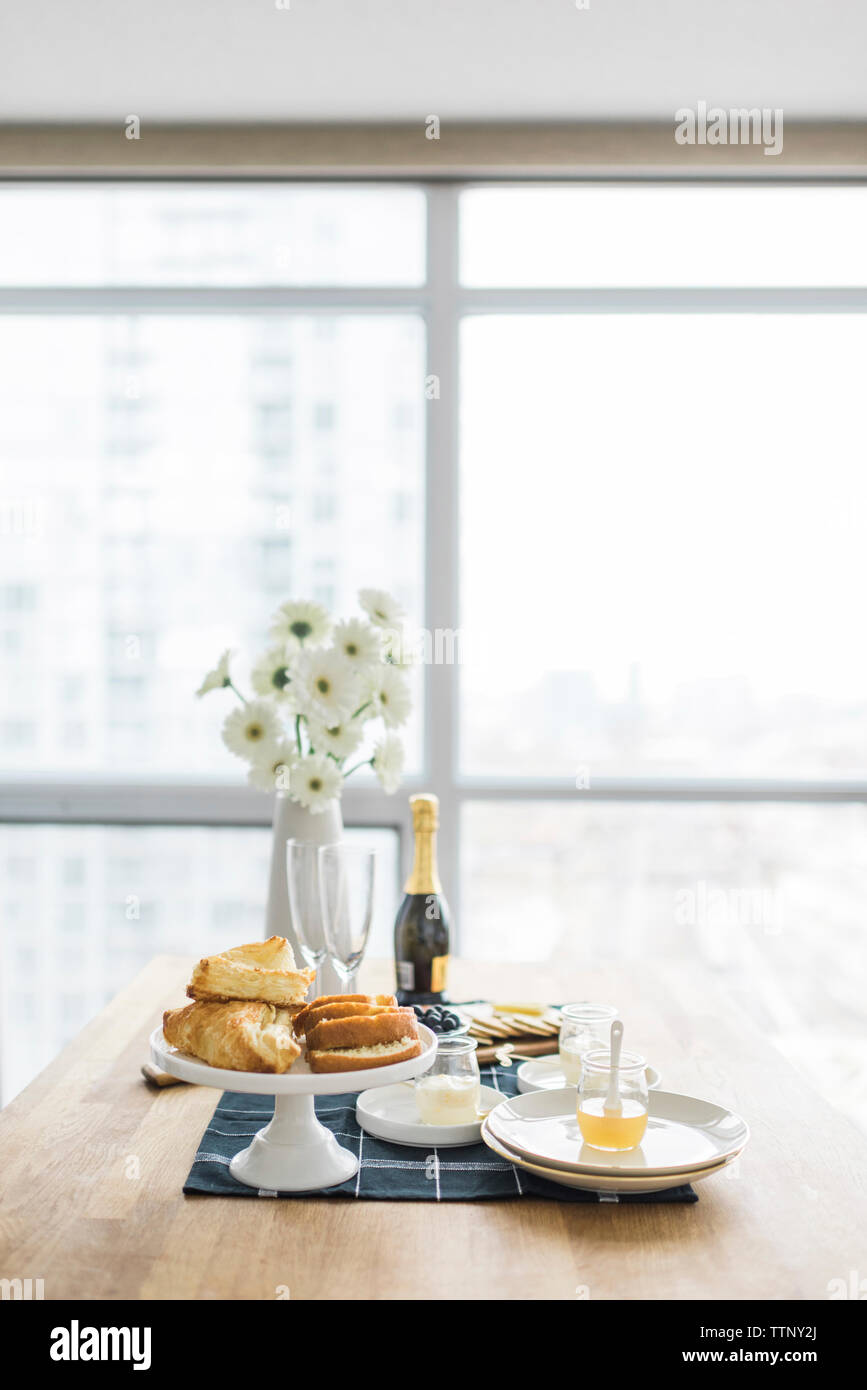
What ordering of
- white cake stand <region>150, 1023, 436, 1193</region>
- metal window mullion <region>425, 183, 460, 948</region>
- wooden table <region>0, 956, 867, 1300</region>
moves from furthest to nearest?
metal window mullion <region>425, 183, 460, 948</region> < white cake stand <region>150, 1023, 436, 1193</region> < wooden table <region>0, 956, 867, 1300</region>

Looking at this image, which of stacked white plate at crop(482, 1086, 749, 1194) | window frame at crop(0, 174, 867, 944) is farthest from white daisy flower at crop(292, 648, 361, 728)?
window frame at crop(0, 174, 867, 944)

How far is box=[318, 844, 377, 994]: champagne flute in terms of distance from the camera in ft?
3.95

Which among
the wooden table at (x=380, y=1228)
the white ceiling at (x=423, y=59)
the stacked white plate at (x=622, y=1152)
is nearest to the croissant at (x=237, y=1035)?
the wooden table at (x=380, y=1228)

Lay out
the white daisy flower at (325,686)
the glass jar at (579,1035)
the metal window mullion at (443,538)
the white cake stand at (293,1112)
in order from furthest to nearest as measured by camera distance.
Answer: the metal window mullion at (443,538)
the white daisy flower at (325,686)
the glass jar at (579,1035)
the white cake stand at (293,1112)

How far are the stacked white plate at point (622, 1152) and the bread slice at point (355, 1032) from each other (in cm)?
16

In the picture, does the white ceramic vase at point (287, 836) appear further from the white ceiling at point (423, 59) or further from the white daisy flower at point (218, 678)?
the white ceiling at point (423, 59)

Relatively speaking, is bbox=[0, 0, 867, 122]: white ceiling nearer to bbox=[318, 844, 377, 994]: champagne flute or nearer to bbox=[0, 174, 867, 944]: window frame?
bbox=[0, 174, 867, 944]: window frame

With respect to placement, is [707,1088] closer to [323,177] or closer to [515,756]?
[515,756]

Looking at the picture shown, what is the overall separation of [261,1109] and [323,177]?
248cm

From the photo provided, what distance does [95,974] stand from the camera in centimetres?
316

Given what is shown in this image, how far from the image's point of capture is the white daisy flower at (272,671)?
5.05 ft

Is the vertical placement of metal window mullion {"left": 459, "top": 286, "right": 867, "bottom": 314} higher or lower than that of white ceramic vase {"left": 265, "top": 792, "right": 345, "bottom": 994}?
higher

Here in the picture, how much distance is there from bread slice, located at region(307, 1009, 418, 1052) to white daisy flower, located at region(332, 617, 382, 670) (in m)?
0.52
